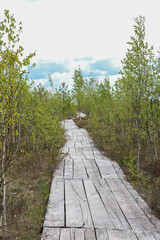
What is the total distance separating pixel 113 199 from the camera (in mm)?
4031

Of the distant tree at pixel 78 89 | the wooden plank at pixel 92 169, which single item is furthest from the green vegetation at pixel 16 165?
the distant tree at pixel 78 89

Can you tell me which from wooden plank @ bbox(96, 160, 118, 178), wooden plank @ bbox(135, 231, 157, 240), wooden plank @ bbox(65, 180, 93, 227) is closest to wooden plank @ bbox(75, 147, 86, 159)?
wooden plank @ bbox(96, 160, 118, 178)

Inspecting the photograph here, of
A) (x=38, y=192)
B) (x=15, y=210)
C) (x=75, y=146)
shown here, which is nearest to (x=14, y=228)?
(x=15, y=210)

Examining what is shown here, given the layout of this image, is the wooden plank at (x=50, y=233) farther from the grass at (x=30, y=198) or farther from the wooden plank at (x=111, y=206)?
the wooden plank at (x=111, y=206)

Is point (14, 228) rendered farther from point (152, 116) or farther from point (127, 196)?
point (152, 116)

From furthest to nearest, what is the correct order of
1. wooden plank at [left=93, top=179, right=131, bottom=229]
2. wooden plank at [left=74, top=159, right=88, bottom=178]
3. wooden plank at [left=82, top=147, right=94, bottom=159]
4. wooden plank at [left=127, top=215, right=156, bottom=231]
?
1. wooden plank at [left=82, top=147, right=94, bottom=159]
2. wooden plank at [left=74, top=159, right=88, bottom=178]
3. wooden plank at [left=93, top=179, right=131, bottom=229]
4. wooden plank at [left=127, top=215, right=156, bottom=231]

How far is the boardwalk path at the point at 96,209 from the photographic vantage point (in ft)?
9.67

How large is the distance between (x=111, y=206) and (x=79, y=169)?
231 cm

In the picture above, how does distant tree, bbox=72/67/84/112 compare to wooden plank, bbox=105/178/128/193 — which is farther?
distant tree, bbox=72/67/84/112

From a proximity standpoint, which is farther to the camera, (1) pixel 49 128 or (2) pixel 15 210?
(1) pixel 49 128

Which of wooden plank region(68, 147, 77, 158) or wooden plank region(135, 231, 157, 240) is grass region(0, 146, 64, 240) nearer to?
wooden plank region(68, 147, 77, 158)

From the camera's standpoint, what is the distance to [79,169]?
19.5ft

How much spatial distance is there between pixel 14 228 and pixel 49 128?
178 inches

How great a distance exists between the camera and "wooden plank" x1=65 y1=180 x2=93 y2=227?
127 inches
